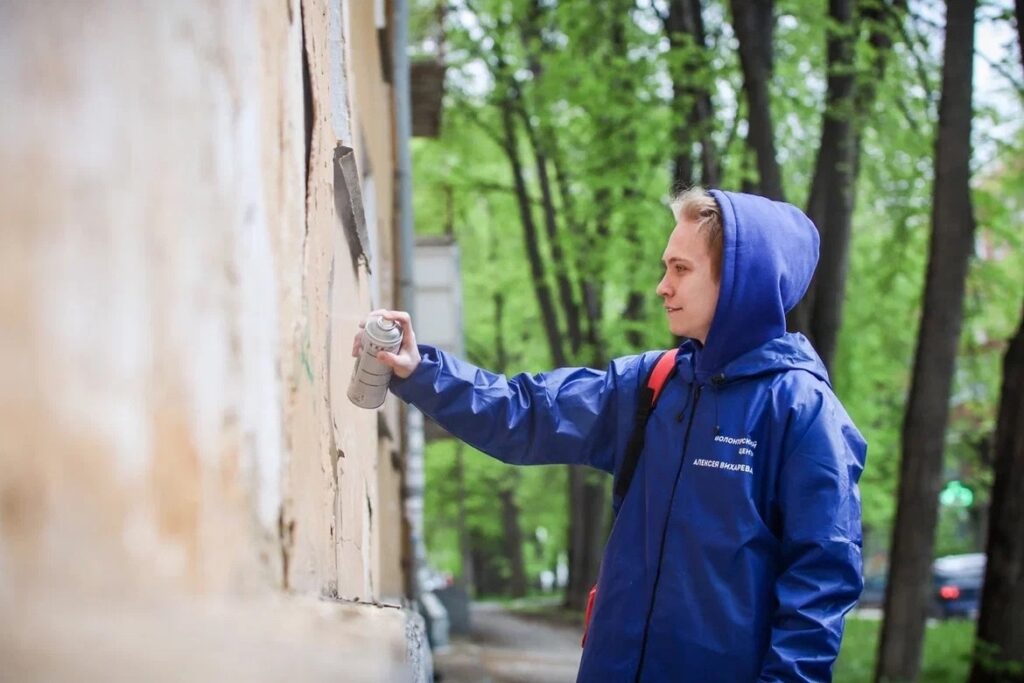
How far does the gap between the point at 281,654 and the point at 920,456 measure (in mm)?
8217

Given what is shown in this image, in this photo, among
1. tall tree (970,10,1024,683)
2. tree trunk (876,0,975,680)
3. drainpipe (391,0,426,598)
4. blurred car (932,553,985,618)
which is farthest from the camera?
blurred car (932,553,985,618)

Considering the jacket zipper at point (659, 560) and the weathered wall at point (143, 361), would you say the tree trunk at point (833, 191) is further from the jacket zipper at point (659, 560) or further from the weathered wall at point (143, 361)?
the weathered wall at point (143, 361)

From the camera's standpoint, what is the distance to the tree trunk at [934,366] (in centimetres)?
857

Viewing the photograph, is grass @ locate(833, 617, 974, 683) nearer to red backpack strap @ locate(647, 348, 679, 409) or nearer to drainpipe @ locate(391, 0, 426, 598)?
drainpipe @ locate(391, 0, 426, 598)

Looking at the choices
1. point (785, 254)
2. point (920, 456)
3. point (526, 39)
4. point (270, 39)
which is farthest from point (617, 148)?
point (270, 39)

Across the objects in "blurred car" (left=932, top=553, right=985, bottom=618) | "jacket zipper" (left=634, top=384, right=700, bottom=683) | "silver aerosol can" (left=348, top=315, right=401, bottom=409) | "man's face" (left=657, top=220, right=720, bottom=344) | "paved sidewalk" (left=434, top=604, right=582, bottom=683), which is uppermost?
"man's face" (left=657, top=220, right=720, bottom=344)

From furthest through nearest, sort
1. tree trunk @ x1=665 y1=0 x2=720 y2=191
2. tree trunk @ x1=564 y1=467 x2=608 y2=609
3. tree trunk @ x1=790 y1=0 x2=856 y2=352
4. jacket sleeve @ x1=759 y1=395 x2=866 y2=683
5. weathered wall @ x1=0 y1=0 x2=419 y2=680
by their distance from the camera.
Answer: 1. tree trunk @ x1=564 y1=467 x2=608 y2=609
2. tree trunk @ x1=665 y1=0 x2=720 y2=191
3. tree trunk @ x1=790 y1=0 x2=856 y2=352
4. jacket sleeve @ x1=759 y1=395 x2=866 y2=683
5. weathered wall @ x1=0 y1=0 x2=419 y2=680

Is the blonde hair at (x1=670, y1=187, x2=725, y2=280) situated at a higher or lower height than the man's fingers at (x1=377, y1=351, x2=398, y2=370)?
higher

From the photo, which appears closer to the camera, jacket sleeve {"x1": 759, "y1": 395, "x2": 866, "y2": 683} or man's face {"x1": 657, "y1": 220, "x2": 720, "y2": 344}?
jacket sleeve {"x1": 759, "y1": 395, "x2": 866, "y2": 683}

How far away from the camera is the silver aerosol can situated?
8.64 ft

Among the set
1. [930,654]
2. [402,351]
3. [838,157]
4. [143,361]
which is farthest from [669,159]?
[143,361]

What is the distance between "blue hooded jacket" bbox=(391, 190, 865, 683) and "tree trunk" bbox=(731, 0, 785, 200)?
262 inches

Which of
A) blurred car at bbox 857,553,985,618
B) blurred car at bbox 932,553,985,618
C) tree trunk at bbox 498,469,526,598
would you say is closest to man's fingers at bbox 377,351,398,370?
blurred car at bbox 857,553,985,618

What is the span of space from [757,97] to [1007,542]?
3417mm
